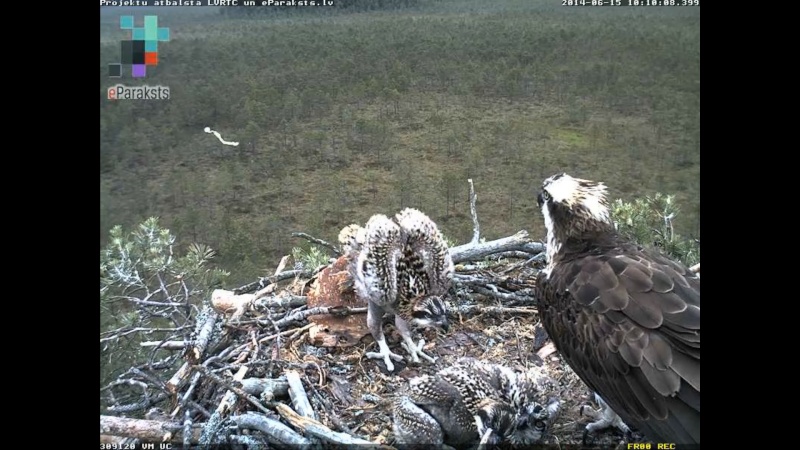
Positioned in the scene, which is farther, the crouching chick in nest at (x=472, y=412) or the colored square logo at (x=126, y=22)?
the colored square logo at (x=126, y=22)

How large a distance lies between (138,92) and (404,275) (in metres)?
1.25

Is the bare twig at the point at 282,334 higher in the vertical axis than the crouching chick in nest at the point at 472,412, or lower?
higher

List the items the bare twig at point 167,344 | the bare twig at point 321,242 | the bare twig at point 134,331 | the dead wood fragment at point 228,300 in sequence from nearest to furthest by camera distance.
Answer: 1. the bare twig at point 134,331
2. the bare twig at point 167,344
3. the dead wood fragment at point 228,300
4. the bare twig at point 321,242

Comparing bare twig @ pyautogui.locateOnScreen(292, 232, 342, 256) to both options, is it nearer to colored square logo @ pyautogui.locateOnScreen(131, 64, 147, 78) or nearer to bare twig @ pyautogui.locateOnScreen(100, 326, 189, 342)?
bare twig @ pyautogui.locateOnScreen(100, 326, 189, 342)

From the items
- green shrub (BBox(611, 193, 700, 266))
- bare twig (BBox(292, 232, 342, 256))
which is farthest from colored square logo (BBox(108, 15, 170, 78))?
green shrub (BBox(611, 193, 700, 266))

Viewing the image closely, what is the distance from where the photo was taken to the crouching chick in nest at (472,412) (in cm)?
185

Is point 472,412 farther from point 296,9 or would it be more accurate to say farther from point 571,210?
point 296,9

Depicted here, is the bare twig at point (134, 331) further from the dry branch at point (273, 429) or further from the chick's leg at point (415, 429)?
the chick's leg at point (415, 429)

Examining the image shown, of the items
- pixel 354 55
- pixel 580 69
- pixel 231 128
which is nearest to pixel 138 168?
pixel 231 128

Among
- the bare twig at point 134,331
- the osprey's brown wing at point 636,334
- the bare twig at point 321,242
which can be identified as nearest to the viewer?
the osprey's brown wing at point 636,334

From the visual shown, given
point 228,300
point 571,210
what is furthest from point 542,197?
point 228,300

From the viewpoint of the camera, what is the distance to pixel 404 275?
2205mm

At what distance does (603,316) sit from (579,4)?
125 cm

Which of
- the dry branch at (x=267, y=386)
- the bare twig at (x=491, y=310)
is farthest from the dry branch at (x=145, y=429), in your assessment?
the bare twig at (x=491, y=310)
